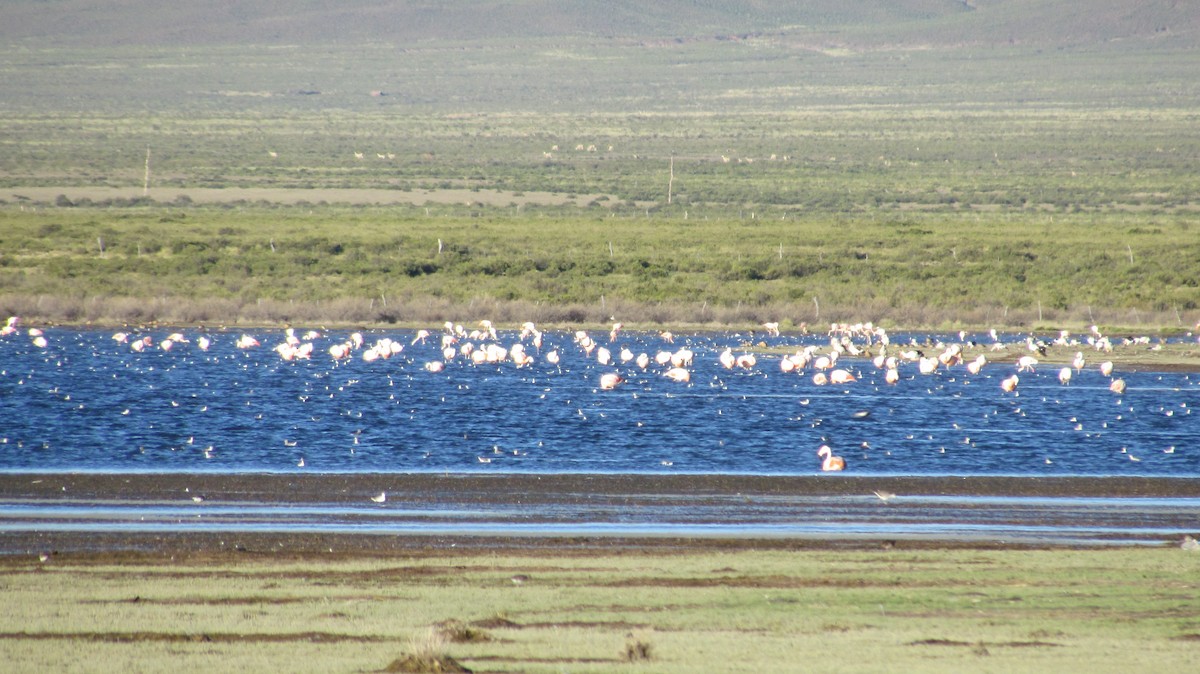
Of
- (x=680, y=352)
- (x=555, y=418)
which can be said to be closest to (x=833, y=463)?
(x=555, y=418)

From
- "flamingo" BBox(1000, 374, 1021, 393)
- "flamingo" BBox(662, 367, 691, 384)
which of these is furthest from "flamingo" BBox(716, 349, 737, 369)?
"flamingo" BBox(1000, 374, 1021, 393)

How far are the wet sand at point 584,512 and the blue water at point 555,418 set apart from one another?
1.08 meters

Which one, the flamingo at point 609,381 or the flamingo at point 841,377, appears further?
the flamingo at point 841,377

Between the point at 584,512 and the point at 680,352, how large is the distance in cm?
1405

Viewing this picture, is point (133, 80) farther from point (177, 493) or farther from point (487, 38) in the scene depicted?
point (177, 493)

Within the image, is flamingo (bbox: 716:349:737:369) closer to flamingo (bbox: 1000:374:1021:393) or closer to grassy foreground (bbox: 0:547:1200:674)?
flamingo (bbox: 1000:374:1021:393)

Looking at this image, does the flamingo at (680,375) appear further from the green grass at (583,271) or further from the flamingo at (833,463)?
the green grass at (583,271)

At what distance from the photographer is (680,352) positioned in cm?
2895

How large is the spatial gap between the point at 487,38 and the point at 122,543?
182 meters

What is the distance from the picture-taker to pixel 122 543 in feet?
42.1

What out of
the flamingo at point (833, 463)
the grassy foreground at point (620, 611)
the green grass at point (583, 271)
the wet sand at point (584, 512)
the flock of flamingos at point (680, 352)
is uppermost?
the grassy foreground at point (620, 611)

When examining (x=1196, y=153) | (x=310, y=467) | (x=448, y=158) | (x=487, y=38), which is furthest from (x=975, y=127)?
(x=310, y=467)

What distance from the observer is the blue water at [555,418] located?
18844 millimetres

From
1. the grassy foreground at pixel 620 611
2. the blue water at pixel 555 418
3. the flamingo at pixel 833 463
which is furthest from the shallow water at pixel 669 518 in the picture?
the blue water at pixel 555 418
